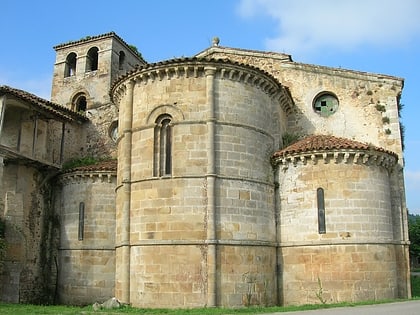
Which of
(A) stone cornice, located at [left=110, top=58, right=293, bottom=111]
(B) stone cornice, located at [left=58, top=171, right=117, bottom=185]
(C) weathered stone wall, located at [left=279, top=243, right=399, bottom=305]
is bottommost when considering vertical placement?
(C) weathered stone wall, located at [left=279, top=243, right=399, bottom=305]

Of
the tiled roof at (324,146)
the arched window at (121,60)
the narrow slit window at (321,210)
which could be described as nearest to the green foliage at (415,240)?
the arched window at (121,60)

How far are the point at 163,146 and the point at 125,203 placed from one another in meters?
2.18

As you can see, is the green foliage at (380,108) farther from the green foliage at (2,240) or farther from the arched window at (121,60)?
the arched window at (121,60)

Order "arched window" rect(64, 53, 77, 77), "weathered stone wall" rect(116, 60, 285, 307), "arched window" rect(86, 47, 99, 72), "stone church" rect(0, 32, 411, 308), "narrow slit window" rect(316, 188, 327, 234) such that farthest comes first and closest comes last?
1. "arched window" rect(64, 53, 77, 77)
2. "arched window" rect(86, 47, 99, 72)
3. "narrow slit window" rect(316, 188, 327, 234)
4. "stone church" rect(0, 32, 411, 308)
5. "weathered stone wall" rect(116, 60, 285, 307)

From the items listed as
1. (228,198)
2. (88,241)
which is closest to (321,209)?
(228,198)

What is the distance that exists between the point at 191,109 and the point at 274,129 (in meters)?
3.52

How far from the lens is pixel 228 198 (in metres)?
14.5

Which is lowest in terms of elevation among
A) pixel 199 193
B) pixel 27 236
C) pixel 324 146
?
pixel 27 236

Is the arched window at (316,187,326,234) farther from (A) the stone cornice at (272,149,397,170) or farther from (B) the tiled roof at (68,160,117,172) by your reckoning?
(B) the tiled roof at (68,160,117,172)

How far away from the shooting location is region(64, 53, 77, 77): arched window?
29119mm

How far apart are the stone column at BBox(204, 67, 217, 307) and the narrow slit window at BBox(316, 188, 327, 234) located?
364cm

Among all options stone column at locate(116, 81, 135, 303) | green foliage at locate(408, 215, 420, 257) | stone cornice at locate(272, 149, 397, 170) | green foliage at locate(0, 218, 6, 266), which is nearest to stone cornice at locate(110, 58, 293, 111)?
stone column at locate(116, 81, 135, 303)

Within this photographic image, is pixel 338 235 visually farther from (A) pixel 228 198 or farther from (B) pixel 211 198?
(B) pixel 211 198

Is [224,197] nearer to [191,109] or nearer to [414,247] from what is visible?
[191,109]
